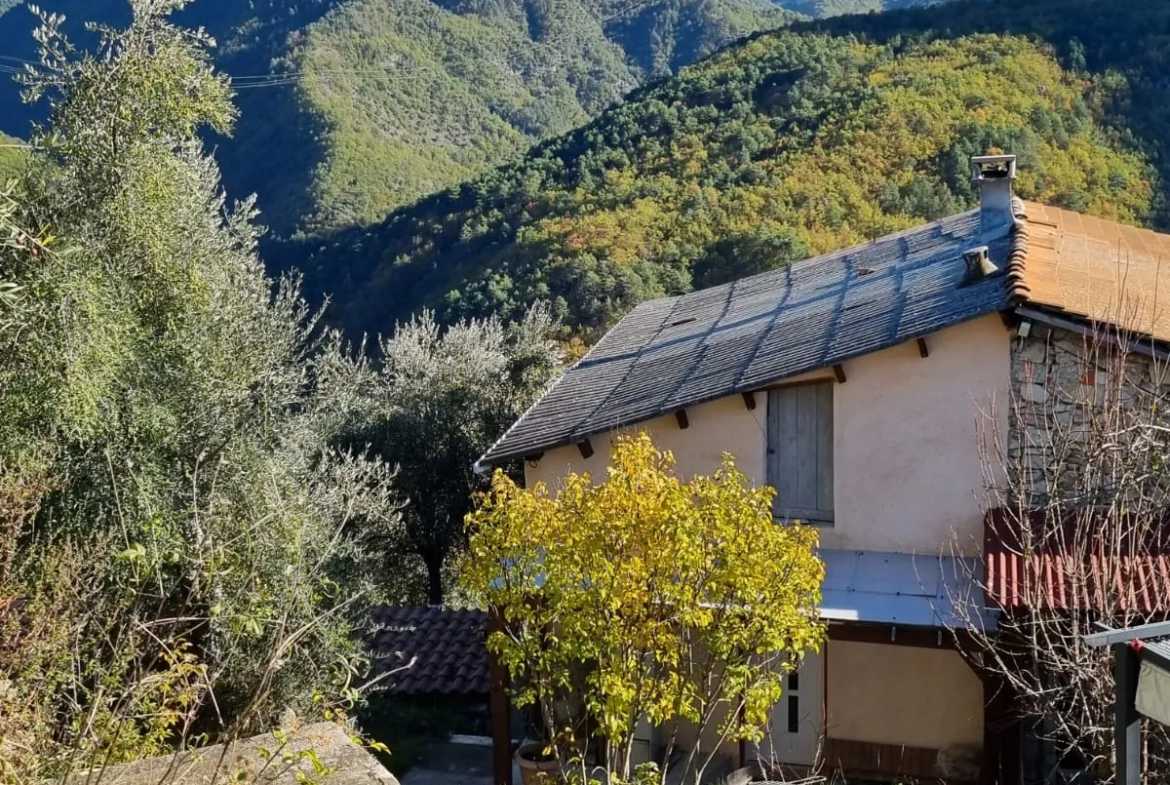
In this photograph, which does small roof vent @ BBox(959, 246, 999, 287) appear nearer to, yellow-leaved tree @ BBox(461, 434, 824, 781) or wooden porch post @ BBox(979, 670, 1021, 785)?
wooden porch post @ BBox(979, 670, 1021, 785)

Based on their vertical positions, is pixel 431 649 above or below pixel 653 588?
below

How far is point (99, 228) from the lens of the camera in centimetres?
1007

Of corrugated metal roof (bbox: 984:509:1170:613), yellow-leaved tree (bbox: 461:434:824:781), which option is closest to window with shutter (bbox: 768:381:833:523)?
corrugated metal roof (bbox: 984:509:1170:613)

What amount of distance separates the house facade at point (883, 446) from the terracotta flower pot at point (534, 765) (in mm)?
1290

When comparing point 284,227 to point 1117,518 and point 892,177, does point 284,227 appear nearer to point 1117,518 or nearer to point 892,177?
point 892,177

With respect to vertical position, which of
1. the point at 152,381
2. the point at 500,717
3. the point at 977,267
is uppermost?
the point at 977,267

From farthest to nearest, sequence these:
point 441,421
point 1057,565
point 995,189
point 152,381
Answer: point 441,421, point 995,189, point 152,381, point 1057,565

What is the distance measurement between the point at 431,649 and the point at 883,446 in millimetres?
8145

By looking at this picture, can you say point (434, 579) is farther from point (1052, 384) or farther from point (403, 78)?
point (403, 78)

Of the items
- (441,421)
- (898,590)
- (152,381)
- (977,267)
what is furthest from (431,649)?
(977,267)

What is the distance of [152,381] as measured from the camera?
10430 mm

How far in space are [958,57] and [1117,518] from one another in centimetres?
3625

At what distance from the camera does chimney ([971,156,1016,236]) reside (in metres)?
14.6

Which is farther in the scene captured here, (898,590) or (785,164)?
(785,164)
